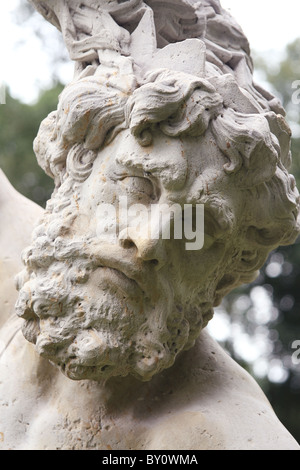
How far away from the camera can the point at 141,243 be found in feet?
6.07

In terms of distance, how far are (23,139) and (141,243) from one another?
6.51m

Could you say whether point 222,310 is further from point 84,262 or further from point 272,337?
point 84,262

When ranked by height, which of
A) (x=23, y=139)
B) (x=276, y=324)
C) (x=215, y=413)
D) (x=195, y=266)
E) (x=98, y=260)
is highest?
(x=98, y=260)

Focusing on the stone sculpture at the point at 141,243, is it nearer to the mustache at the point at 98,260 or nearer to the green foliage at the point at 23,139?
the mustache at the point at 98,260

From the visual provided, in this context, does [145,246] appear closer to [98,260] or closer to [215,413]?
[98,260]

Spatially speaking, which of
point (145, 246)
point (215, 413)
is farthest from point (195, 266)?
point (215, 413)

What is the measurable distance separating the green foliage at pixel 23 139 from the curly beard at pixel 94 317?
5.72 meters

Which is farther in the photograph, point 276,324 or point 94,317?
point 276,324

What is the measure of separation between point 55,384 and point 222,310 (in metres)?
5.46

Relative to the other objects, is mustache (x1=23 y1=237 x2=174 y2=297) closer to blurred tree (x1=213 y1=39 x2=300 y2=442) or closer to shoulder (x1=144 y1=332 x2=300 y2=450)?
shoulder (x1=144 y1=332 x2=300 y2=450)

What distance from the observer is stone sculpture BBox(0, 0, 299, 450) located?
1911 mm

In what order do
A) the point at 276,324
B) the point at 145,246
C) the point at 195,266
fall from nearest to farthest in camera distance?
the point at 145,246
the point at 195,266
the point at 276,324

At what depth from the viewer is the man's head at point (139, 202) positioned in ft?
6.23

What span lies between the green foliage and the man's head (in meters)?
5.66
